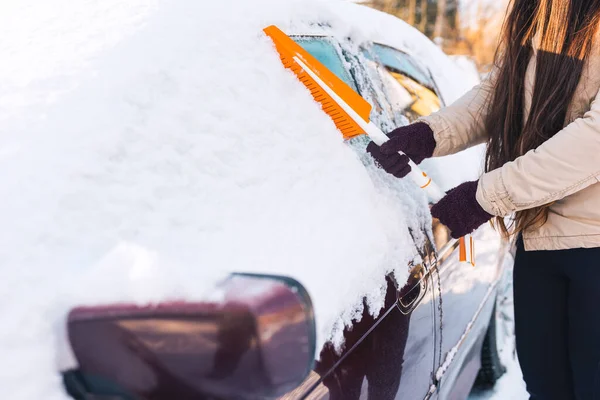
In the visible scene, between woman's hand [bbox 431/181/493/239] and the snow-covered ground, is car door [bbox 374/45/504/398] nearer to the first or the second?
woman's hand [bbox 431/181/493/239]

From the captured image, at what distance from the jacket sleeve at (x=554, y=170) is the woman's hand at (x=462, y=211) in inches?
2.4

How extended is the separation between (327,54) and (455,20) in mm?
16564

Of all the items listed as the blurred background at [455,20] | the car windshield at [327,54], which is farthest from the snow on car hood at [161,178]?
the blurred background at [455,20]

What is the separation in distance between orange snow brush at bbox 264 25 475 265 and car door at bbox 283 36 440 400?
0.07 m

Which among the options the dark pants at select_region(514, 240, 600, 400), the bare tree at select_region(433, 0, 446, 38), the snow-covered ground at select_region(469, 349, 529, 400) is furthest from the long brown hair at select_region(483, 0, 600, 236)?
the bare tree at select_region(433, 0, 446, 38)

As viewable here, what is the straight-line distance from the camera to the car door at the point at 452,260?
1790mm

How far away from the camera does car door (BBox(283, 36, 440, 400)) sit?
3.46 ft

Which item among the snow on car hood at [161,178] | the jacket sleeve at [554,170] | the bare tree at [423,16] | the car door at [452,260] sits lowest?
the bare tree at [423,16]

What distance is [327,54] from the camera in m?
1.75

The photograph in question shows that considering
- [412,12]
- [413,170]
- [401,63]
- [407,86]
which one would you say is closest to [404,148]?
[413,170]

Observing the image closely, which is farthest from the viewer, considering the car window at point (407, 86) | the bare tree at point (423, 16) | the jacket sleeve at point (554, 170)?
the bare tree at point (423, 16)

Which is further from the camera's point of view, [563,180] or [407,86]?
[407,86]

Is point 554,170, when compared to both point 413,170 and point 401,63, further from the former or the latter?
point 401,63

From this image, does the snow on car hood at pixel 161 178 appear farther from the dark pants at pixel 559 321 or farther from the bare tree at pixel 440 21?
the bare tree at pixel 440 21
